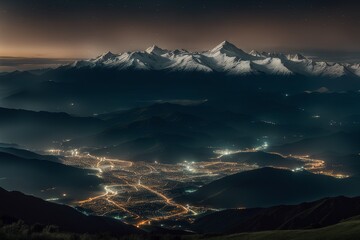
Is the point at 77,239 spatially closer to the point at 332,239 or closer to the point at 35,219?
the point at 332,239

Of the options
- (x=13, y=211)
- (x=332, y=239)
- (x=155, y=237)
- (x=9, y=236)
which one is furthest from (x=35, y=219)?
(x=332, y=239)

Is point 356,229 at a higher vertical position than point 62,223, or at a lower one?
higher

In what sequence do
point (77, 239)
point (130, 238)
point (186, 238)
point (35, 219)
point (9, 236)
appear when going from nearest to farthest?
point (9, 236) < point (77, 239) < point (130, 238) < point (186, 238) < point (35, 219)

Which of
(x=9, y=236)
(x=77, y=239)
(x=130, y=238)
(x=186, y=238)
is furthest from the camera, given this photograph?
(x=186, y=238)

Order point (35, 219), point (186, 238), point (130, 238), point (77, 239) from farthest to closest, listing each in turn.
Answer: point (35, 219) < point (186, 238) < point (130, 238) < point (77, 239)

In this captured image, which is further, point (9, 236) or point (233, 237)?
point (233, 237)

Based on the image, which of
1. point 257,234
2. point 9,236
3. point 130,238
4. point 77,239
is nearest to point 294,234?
point 257,234

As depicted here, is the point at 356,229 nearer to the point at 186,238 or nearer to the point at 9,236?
the point at 186,238

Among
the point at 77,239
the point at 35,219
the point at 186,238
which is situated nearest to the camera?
the point at 77,239

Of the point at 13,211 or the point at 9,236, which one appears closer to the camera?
the point at 9,236
